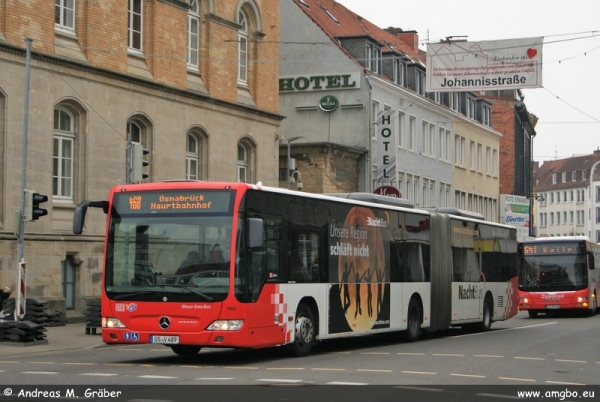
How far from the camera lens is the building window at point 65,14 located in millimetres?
30594

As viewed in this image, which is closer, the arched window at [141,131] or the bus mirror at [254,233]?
the bus mirror at [254,233]

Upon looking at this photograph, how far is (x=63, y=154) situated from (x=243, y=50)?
11.4 meters

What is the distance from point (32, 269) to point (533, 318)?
68.1ft

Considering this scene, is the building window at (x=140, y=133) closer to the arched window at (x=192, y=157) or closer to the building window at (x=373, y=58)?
the arched window at (x=192, y=157)

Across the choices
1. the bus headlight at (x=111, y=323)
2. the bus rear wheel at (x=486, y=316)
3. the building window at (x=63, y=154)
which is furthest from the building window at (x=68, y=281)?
the bus headlight at (x=111, y=323)

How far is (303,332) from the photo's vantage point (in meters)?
18.9

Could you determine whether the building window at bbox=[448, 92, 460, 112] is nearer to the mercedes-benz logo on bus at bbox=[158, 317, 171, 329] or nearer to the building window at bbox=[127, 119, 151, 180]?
the building window at bbox=[127, 119, 151, 180]

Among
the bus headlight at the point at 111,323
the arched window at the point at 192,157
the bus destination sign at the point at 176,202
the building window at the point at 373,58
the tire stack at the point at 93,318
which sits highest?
the building window at the point at 373,58

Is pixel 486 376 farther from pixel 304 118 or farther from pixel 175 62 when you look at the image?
pixel 304 118

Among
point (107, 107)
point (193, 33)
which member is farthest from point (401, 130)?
point (107, 107)

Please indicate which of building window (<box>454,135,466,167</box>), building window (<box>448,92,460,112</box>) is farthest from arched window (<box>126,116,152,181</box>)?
building window (<box>454,135,466,167</box>)

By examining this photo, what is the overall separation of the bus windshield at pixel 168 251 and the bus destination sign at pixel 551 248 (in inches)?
1026

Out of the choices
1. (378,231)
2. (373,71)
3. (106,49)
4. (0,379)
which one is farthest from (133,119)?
(373,71)

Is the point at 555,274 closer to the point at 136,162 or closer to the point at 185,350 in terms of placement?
the point at 136,162
